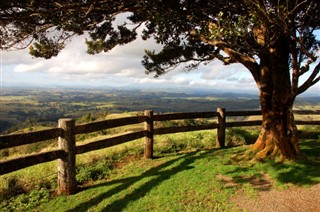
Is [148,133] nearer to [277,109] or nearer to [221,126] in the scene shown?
[221,126]

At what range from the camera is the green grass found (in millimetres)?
7070

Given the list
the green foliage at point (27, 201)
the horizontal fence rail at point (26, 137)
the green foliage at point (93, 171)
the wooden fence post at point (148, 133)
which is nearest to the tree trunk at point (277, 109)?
the wooden fence post at point (148, 133)

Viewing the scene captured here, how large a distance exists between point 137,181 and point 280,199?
3.86 meters

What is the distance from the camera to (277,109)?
9961 mm

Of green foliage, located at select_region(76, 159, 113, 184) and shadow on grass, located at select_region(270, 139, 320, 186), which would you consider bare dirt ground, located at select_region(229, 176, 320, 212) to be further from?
green foliage, located at select_region(76, 159, 113, 184)

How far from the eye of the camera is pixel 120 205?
6.99 meters

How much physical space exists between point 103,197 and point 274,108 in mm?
6373

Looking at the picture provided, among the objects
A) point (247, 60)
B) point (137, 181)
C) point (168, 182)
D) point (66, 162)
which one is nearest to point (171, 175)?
point (168, 182)

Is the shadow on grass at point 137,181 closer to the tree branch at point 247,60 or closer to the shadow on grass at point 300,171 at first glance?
the shadow on grass at point 300,171

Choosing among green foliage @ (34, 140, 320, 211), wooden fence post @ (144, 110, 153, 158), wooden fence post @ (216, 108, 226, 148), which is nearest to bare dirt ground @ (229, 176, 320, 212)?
green foliage @ (34, 140, 320, 211)

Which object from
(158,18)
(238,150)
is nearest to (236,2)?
(158,18)

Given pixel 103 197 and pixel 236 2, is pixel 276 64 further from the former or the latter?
pixel 103 197

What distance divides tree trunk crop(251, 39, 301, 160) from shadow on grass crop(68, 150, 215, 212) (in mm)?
2353

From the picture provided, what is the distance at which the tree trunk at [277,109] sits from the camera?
9719 millimetres
